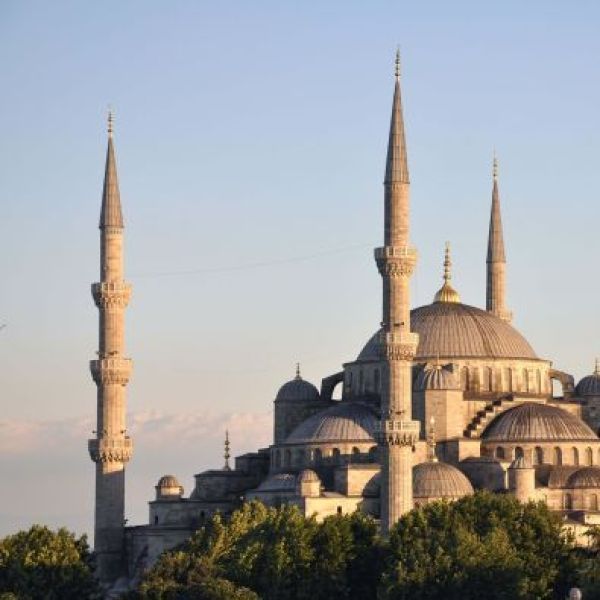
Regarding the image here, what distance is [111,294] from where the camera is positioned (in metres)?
108

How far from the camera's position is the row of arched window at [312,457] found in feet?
348

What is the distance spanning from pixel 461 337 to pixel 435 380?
14.9ft

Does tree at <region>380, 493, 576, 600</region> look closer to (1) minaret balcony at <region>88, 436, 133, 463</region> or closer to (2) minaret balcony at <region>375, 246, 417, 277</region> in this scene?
(2) minaret balcony at <region>375, 246, 417, 277</region>

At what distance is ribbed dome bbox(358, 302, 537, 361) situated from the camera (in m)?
111

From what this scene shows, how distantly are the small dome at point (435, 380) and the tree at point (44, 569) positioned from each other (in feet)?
47.1

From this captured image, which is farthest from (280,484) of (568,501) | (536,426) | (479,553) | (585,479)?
(479,553)

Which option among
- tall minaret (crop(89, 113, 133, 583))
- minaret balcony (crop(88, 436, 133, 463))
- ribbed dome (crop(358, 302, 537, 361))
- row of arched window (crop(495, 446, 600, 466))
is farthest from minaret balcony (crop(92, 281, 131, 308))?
row of arched window (crop(495, 446, 600, 466))

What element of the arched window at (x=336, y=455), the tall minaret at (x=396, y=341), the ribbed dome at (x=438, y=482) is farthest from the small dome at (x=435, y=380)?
the tall minaret at (x=396, y=341)

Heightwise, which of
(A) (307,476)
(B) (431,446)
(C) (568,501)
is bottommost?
(C) (568,501)

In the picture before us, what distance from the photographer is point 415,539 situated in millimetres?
92688

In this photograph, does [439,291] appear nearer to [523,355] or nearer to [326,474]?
[523,355]

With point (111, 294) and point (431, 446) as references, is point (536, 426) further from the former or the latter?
point (111, 294)

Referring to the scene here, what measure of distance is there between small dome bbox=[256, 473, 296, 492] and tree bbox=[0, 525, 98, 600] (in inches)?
321

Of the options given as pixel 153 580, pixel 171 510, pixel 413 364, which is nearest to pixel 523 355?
pixel 413 364
